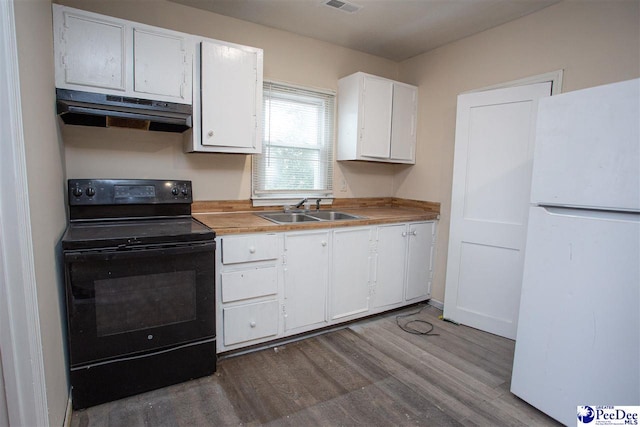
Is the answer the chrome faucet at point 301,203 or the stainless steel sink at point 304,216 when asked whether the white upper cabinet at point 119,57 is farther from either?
the chrome faucet at point 301,203

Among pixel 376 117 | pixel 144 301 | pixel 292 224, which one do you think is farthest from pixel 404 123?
pixel 144 301

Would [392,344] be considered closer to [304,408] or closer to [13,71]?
[304,408]

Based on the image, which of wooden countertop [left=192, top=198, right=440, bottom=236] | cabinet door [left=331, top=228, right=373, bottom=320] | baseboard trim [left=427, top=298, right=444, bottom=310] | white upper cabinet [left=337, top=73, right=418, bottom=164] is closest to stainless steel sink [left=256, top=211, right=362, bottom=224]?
wooden countertop [left=192, top=198, right=440, bottom=236]

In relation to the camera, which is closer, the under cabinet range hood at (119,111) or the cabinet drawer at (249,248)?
the under cabinet range hood at (119,111)

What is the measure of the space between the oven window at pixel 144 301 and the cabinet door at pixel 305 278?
2.32 feet

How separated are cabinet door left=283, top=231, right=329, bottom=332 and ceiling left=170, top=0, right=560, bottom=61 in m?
1.73

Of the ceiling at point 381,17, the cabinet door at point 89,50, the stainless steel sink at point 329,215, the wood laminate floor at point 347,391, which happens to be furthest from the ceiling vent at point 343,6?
the wood laminate floor at point 347,391

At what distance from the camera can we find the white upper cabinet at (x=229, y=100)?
229 centimetres

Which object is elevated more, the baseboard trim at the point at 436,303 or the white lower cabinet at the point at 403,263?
the white lower cabinet at the point at 403,263

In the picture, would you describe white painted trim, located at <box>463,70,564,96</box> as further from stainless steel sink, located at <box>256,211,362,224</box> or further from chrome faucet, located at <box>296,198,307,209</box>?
chrome faucet, located at <box>296,198,307,209</box>

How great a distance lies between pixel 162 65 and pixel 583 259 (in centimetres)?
261

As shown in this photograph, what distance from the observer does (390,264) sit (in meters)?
2.97

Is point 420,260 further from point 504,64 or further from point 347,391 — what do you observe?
point 504,64

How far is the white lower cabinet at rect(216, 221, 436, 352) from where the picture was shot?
7.28ft
